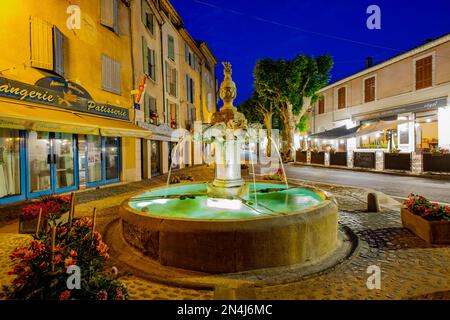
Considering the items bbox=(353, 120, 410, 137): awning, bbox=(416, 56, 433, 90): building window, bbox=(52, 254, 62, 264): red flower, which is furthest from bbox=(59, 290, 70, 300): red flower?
bbox=(416, 56, 433, 90): building window

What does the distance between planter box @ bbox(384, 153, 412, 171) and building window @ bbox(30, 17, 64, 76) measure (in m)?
20.7

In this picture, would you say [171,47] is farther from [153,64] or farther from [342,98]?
[342,98]

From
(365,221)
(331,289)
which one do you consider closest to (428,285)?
(331,289)

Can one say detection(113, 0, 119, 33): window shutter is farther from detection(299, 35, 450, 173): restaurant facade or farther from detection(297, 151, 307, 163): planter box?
detection(297, 151, 307, 163): planter box

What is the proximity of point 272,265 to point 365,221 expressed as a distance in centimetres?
389

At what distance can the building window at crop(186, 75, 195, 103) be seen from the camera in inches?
1077

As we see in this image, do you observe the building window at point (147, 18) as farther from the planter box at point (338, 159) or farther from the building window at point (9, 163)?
the planter box at point (338, 159)

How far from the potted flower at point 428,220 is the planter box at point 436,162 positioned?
13198 mm

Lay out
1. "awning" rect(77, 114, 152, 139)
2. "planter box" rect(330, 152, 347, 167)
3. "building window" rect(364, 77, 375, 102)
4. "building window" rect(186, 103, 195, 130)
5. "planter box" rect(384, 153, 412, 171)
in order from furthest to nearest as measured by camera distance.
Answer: "building window" rect(186, 103, 195, 130) < "building window" rect(364, 77, 375, 102) < "planter box" rect(330, 152, 347, 167) < "planter box" rect(384, 153, 412, 171) < "awning" rect(77, 114, 152, 139)

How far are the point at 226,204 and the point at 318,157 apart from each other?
23192mm

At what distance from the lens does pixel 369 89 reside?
1059 inches

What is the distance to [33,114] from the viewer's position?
8.40 meters

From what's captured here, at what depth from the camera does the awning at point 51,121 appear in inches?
298

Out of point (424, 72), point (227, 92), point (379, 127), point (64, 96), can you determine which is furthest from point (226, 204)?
point (424, 72)
